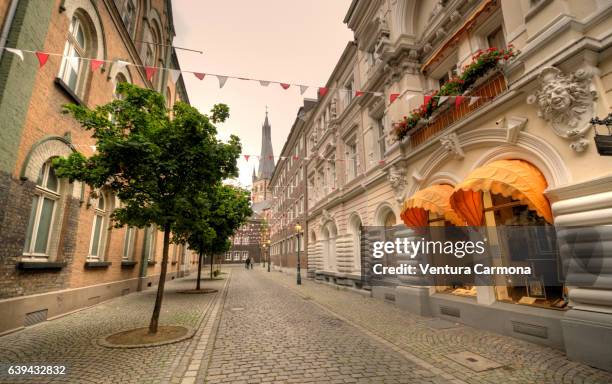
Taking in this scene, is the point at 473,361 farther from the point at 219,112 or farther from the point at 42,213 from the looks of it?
the point at 42,213

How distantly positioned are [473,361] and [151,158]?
7185 mm

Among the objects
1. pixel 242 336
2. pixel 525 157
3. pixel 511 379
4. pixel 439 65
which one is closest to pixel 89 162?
pixel 242 336

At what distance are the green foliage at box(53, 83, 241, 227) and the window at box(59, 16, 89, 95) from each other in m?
3.52

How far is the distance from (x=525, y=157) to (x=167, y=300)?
1290cm

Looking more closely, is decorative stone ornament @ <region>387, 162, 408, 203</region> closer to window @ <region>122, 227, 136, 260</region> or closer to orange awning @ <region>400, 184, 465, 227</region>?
orange awning @ <region>400, 184, 465, 227</region>

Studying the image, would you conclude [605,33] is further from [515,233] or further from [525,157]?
[515,233]

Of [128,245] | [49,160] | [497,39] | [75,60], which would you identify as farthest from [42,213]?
[497,39]

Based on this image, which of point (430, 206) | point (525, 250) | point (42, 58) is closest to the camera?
point (42, 58)

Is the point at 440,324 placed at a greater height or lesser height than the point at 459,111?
lesser

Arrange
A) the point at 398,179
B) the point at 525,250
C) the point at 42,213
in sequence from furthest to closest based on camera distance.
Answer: the point at 398,179, the point at 42,213, the point at 525,250

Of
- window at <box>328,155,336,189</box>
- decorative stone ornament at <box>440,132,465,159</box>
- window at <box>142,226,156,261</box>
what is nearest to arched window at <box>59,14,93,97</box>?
window at <box>142,226,156,261</box>

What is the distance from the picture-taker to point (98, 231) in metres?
11.6

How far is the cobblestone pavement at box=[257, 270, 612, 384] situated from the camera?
176 inches

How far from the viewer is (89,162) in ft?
21.3
